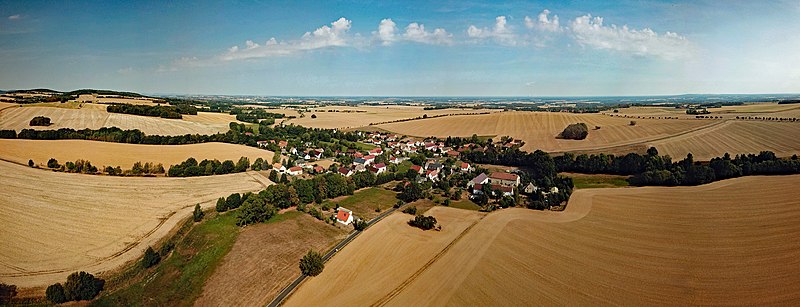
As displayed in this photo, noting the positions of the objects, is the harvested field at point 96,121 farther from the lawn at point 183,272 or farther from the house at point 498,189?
the house at point 498,189

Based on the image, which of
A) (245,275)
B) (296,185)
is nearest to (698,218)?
(245,275)

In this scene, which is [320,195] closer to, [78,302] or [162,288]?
[162,288]

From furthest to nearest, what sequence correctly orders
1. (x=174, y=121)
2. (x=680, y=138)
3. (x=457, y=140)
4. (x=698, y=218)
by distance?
(x=457, y=140) → (x=174, y=121) → (x=680, y=138) → (x=698, y=218)

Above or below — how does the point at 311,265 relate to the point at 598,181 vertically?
below

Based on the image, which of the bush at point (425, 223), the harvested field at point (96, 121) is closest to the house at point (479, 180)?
the bush at point (425, 223)

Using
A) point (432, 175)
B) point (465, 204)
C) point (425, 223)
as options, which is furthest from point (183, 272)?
point (432, 175)

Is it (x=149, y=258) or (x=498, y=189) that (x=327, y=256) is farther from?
(x=498, y=189)
